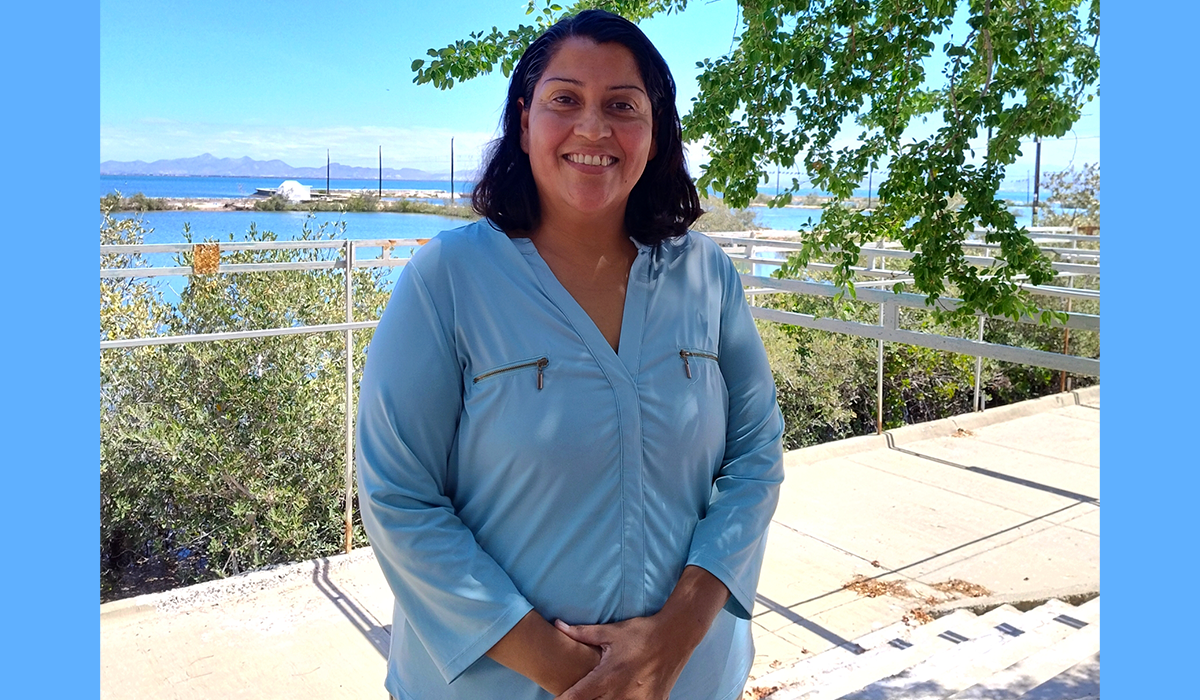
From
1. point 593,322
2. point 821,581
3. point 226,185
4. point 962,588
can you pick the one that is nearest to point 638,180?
point 593,322

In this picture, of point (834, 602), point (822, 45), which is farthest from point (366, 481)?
point (834, 602)

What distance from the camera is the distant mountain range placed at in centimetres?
7638

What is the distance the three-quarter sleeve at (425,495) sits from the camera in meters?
1.13

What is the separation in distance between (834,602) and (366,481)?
333cm

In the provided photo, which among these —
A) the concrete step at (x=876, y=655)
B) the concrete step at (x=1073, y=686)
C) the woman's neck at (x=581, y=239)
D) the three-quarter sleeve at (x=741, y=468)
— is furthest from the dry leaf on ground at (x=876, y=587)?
the woman's neck at (x=581, y=239)

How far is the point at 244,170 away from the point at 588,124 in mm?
83244

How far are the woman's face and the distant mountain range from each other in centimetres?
7335

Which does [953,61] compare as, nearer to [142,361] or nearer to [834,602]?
[834,602]

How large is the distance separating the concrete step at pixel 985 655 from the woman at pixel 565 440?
1.83 metres

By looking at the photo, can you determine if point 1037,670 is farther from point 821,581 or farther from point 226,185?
point 226,185

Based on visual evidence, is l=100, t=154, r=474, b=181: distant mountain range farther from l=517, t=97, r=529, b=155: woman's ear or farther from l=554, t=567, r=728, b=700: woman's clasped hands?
l=554, t=567, r=728, b=700: woman's clasped hands

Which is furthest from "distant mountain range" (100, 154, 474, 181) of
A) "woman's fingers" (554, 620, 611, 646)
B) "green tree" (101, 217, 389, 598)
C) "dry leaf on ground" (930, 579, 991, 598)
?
"woman's fingers" (554, 620, 611, 646)

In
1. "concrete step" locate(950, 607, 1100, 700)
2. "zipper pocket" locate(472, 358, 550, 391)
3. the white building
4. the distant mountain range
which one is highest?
the distant mountain range

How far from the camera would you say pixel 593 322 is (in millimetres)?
1233
